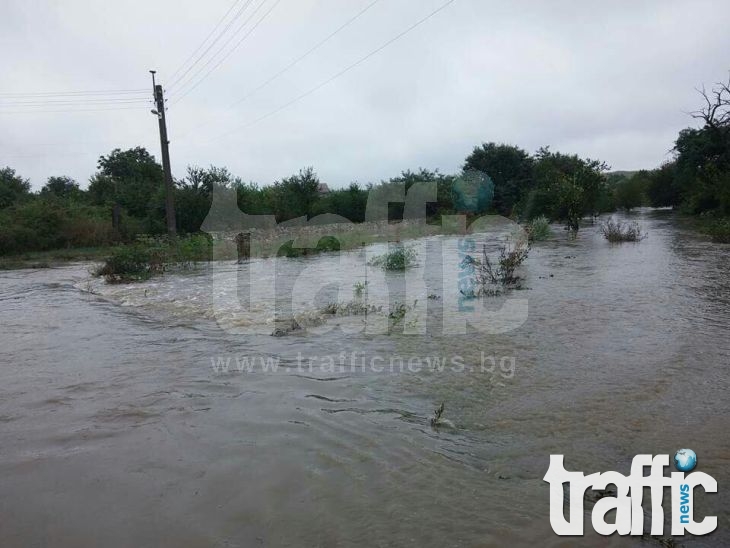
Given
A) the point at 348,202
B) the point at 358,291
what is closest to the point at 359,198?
the point at 348,202

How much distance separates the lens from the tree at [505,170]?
35156 mm

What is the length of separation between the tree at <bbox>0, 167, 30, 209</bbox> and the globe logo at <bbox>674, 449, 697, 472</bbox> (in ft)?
102

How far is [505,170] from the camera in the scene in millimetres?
35781

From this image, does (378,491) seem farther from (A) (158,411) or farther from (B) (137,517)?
(A) (158,411)

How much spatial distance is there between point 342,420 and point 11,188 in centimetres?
3619

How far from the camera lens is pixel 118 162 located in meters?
40.8

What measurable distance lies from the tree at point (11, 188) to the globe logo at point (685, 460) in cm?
3108

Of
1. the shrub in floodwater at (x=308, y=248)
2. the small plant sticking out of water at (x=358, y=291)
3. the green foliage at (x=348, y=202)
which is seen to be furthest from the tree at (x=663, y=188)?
the small plant sticking out of water at (x=358, y=291)

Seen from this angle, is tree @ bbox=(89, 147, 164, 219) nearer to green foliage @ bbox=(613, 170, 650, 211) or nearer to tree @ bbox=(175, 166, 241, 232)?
tree @ bbox=(175, 166, 241, 232)

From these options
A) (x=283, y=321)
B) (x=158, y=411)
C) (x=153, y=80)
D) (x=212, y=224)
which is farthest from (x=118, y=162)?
(x=158, y=411)

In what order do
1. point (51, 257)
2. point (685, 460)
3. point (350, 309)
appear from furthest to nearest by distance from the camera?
point (51, 257) < point (350, 309) < point (685, 460)

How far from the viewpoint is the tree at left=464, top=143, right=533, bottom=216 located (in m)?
35.2

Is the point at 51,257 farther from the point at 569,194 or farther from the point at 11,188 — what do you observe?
the point at 569,194

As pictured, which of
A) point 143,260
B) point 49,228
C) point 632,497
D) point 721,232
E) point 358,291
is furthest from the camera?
point 49,228
